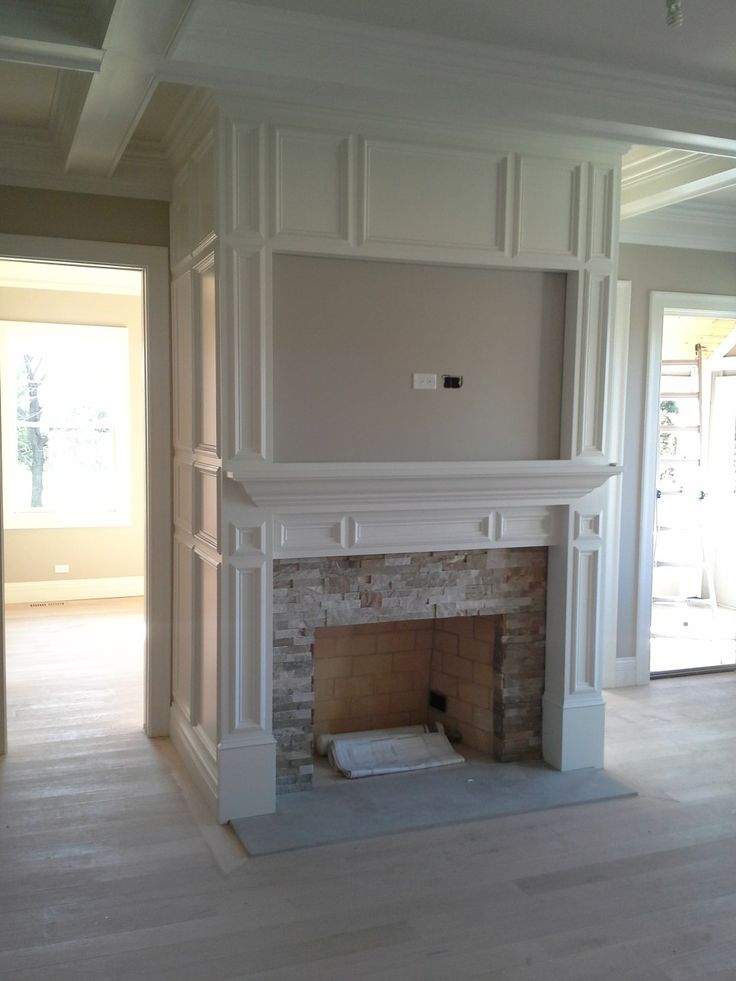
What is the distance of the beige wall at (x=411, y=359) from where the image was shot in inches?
137

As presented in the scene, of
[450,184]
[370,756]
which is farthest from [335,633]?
[450,184]

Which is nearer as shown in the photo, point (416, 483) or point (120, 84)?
point (120, 84)

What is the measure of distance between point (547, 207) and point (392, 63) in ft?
3.39

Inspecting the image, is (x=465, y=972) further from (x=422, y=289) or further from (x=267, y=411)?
(x=422, y=289)

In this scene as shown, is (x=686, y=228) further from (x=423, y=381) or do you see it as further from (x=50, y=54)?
(x=50, y=54)

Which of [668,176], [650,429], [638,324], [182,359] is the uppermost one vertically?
[668,176]

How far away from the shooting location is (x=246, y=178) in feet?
10.8

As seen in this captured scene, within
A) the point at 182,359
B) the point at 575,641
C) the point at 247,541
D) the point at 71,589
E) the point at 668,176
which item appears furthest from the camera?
the point at 71,589

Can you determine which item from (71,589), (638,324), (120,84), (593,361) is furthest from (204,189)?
(71,589)

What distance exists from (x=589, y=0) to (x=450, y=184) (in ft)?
3.21

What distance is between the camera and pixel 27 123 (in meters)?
3.87

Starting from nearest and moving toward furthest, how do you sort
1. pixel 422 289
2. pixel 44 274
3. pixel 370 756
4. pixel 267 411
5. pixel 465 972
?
pixel 465 972, pixel 267 411, pixel 422 289, pixel 370 756, pixel 44 274

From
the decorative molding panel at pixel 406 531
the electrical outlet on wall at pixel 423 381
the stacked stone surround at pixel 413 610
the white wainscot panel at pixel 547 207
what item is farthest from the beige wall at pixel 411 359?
the stacked stone surround at pixel 413 610

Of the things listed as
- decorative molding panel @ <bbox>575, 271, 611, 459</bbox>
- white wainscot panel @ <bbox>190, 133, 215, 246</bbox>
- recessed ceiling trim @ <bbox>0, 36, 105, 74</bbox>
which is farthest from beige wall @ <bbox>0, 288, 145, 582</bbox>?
recessed ceiling trim @ <bbox>0, 36, 105, 74</bbox>
